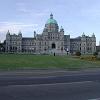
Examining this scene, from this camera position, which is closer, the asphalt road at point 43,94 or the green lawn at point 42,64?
the asphalt road at point 43,94

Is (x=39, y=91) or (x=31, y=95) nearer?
(x=31, y=95)

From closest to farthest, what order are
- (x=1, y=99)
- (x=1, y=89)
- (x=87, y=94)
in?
(x=1, y=99)
(x=87, y=94)
(x=1, y=89)

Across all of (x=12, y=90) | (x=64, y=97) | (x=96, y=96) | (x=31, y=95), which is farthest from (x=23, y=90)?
(x=96, y=96)

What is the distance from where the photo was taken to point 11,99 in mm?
11727

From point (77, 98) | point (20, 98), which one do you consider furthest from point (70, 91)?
point (20, 98)

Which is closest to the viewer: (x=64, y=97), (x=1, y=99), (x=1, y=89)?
(x=1, y=99)

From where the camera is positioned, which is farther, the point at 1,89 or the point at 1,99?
the point at 1,89

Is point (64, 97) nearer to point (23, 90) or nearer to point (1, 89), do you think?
point (23, 90)

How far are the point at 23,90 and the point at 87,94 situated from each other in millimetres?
2866

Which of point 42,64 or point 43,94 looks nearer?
point 43,94

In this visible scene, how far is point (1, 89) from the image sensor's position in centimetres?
1439

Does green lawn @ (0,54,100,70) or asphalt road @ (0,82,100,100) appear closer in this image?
asphalt road @ (0,82,100,100)

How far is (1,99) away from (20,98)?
2.37ft

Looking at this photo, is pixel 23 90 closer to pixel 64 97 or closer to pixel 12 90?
pixel 12 90
